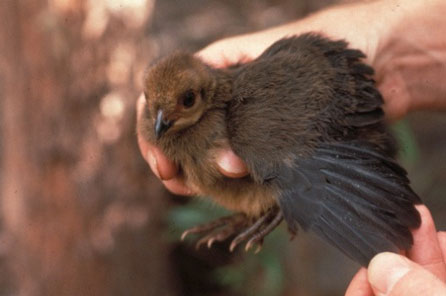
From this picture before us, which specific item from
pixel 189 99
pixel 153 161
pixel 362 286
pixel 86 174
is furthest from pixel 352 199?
pixel 86 174

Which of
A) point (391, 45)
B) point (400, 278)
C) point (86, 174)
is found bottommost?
point (86, 174)

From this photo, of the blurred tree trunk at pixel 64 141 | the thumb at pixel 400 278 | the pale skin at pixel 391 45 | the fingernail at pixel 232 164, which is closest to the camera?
the thumb at pixel 400 278

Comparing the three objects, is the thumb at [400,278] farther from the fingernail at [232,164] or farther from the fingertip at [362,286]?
the fingernail at [232,164]

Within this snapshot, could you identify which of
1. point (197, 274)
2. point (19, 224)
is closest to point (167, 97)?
point (19, 224)

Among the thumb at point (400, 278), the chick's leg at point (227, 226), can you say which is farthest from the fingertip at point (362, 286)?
the chick's leg at point (227, 226)

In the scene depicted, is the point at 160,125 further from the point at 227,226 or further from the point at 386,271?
the point at 386,271

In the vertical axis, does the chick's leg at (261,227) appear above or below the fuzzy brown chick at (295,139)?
below

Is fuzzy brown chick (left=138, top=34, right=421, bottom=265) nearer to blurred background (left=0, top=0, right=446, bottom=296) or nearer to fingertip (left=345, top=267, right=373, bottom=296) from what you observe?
fingertip (left=345, top=267, right=373, bottom=296)
